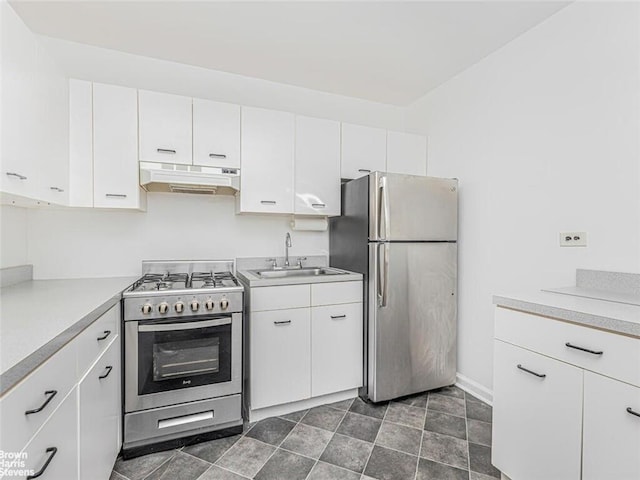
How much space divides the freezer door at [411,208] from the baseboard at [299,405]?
4.00 ft

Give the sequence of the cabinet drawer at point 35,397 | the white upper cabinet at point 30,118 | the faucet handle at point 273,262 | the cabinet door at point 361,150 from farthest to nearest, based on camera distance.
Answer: the faucet handle at point 273,262 < the cabinet door at point 361,150 < the white upper cabinet at point 30,118 < the cabinet drawer at point 35,397

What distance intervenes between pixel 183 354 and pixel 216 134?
150 cm

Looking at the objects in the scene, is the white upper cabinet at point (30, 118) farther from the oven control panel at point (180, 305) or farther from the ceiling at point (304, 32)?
the oven control panel at point (180, 305)

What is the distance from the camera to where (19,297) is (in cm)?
157

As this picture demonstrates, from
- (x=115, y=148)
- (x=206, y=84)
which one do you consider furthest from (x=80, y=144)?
(x=206, y=84)

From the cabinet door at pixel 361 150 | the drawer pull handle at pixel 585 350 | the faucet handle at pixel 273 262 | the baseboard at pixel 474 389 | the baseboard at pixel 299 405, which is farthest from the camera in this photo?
the faucet handle at pixel 273 262

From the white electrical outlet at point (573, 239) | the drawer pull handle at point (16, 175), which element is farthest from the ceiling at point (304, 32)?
the white electrical outlet at point (573, 239)

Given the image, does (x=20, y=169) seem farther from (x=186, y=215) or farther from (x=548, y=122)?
(x=548, y=122)

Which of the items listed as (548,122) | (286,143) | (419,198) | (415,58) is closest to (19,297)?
(286,143)

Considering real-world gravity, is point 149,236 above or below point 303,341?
above

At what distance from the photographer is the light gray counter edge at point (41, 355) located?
0.68 metres

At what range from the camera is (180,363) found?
187 centimetres

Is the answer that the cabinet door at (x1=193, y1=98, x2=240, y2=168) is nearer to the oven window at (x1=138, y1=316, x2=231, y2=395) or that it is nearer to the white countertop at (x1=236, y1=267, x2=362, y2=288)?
the white countertop at (x1=236, y1=267, x2=362, y2=288)

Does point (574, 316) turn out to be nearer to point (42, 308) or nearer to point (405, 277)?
point (405, 277)
